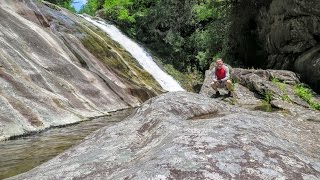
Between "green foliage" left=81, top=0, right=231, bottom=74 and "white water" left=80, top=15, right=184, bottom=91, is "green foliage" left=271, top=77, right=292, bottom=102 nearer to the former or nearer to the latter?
"white water" left=80, top=15, right=184, bottom=91

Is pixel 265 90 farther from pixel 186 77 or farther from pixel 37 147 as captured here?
pixel 186 77

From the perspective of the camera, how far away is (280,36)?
69.9ft

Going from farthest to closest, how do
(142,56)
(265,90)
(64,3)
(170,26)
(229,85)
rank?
(64,3) → (170,26) → (142,56) → (265,90) → (229,85)

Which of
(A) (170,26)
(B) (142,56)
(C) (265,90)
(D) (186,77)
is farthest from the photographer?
(A) (170,26)

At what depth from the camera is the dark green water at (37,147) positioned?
9.11 m

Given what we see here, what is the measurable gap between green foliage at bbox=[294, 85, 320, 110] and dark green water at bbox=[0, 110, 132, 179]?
24.6 ft

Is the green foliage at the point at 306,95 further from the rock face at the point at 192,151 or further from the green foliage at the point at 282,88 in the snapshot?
the rock face at the point at 192,151

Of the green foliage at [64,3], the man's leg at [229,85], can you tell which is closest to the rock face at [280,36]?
the man's leg at [229,85]

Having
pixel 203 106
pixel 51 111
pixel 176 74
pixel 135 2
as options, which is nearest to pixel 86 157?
pixel 203 106

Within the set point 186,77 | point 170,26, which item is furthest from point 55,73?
point 170,26

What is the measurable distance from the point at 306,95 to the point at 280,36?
291 inches

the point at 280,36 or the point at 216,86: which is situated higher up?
the point at 280,36

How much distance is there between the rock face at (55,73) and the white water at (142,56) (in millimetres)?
2050

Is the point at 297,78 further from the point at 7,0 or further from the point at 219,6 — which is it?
the point at 7,0
